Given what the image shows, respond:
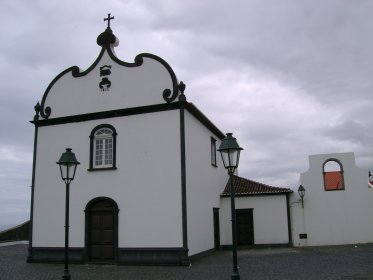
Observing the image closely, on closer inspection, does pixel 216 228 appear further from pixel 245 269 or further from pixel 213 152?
pixel 245 269

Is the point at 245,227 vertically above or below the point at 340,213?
below

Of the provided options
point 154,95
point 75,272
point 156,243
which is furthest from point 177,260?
point 154,95

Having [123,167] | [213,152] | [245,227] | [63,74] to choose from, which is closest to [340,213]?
[245,227]

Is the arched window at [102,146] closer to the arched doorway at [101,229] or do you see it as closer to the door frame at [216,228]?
the arched doorway at [101,229]

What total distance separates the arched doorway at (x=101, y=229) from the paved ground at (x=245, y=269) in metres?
0.59

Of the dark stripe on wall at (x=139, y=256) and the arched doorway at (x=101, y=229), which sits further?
the arched doorway at (x=101, y=229)

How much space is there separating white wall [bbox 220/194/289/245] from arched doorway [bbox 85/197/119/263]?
21.3 feet

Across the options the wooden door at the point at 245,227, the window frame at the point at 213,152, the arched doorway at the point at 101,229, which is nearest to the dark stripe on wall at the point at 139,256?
the arched doorway at the point at 101,229

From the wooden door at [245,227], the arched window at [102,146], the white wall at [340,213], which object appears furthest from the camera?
the wooden door at [245,227]

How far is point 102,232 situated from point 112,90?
551cm

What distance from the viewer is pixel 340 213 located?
19.5 m

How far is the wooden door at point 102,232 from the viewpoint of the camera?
14977mm

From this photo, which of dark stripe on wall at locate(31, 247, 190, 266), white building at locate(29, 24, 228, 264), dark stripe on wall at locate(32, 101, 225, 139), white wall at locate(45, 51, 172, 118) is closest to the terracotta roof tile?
white building at locate(29, 24, 228, 264)

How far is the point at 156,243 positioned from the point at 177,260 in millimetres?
970
